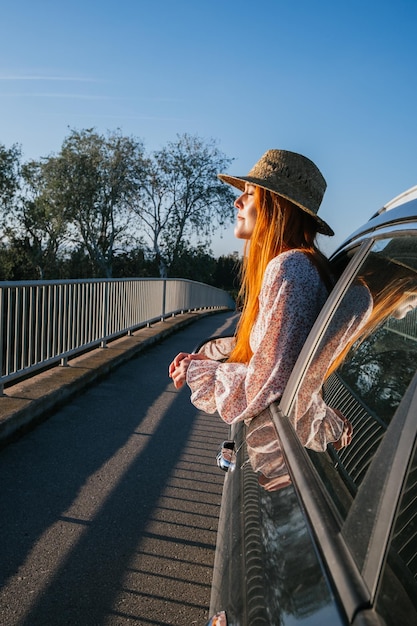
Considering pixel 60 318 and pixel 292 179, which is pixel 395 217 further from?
pixel 60 318

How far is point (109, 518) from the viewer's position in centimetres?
414

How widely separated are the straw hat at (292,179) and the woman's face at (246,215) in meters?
0.06

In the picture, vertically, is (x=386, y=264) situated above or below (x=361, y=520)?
above

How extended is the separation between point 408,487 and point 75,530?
125 inches

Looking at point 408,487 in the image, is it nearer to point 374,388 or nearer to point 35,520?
point 374,388

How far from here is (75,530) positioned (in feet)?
12.9

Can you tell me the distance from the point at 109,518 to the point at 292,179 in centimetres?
245

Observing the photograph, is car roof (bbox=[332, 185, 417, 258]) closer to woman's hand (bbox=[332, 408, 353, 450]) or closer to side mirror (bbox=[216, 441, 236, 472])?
woman's hand (bbox=[332, 408, 353, 450])

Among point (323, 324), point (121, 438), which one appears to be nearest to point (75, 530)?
point (121, 438)

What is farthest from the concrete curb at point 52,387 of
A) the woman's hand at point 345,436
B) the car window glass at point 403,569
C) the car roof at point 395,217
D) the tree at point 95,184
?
the tree at point 95,184

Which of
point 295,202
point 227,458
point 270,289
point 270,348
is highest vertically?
point 295,202

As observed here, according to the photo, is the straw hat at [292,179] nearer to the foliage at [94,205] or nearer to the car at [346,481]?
the car at [346,481]

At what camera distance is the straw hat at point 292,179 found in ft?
8.13

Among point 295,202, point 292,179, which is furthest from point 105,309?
point 295,202
